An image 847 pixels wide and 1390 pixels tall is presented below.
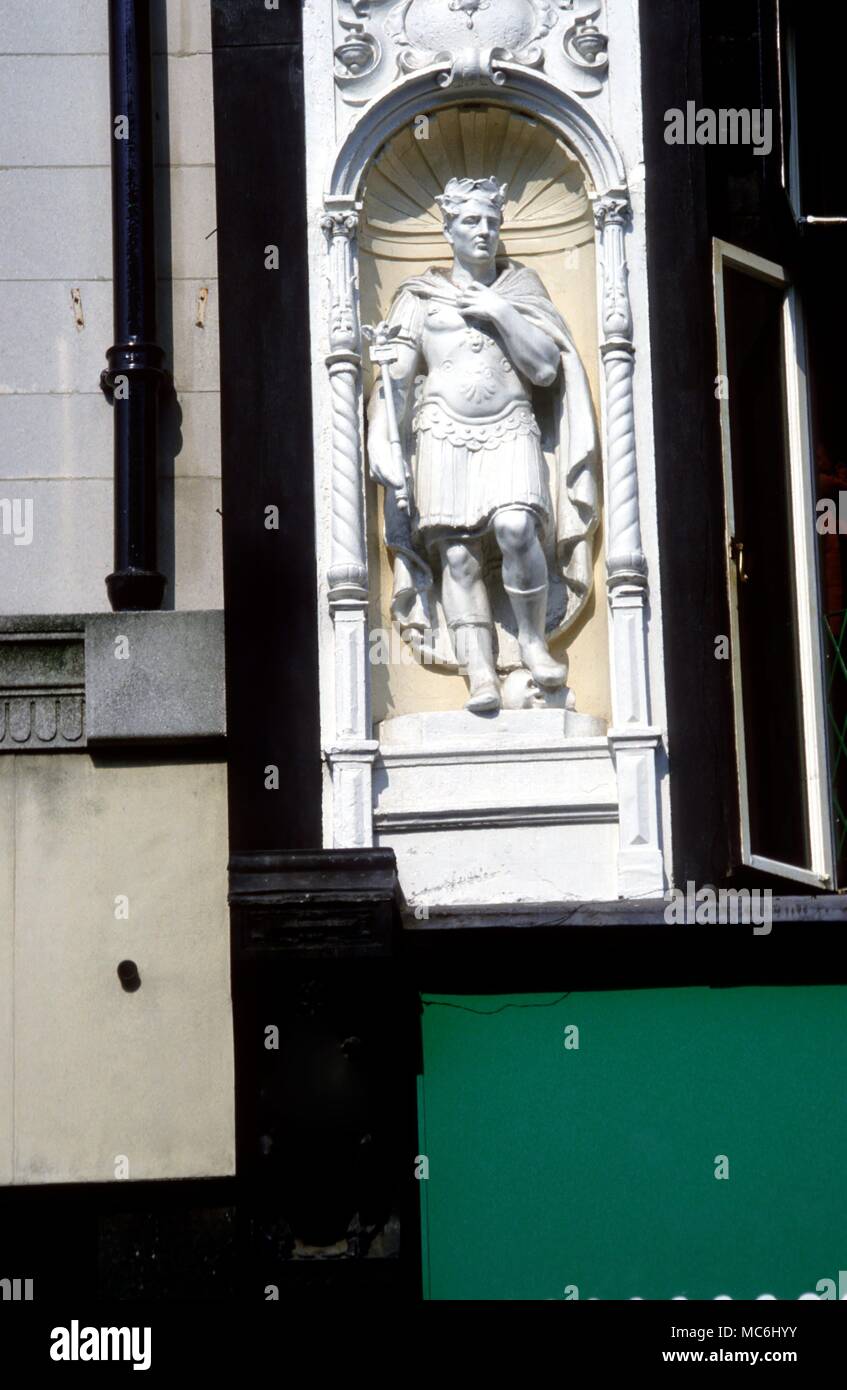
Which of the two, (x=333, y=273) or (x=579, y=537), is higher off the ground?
(x=333, y=273)

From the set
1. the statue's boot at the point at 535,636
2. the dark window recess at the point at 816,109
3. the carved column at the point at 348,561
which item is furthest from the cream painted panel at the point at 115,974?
the dark window recess at the point at 816,109

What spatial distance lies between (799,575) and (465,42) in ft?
9.95

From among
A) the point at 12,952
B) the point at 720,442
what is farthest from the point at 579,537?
the point at 12,952

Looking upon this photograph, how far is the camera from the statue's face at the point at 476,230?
39.1 ft

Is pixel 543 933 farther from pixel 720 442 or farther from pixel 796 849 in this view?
pixel 720 442

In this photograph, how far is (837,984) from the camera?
10.7 meters

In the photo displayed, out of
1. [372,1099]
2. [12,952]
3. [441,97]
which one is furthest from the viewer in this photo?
[441,97]

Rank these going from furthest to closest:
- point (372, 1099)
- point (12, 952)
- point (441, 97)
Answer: point (441, 97) < point (12, 952) < point (372, 1099)

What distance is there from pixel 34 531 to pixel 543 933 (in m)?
3.42

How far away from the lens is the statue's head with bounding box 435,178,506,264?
11922 mm

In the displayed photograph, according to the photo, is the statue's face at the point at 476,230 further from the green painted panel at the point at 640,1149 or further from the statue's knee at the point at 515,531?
the green painted panel at the point at 640,1149

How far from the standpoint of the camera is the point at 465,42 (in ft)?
39.4

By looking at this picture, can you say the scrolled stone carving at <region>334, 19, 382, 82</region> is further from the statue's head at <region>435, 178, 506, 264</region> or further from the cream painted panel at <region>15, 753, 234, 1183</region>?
the cream painted panel at <region>15, 753, 234, 1183</region>

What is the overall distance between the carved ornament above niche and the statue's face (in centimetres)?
60
